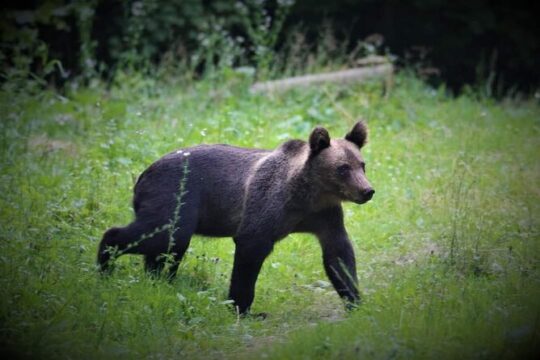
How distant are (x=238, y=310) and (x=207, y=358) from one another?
3.31 ft

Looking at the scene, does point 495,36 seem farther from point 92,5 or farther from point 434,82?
point 92,5

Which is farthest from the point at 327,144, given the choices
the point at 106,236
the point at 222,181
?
the point at 106,236

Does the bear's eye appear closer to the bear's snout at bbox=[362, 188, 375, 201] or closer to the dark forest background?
the bear's snout at bbox=[362, 188, 375, 201]

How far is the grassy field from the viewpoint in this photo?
5.54m

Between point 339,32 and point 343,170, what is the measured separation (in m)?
9.63

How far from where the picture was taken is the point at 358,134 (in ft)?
22.7

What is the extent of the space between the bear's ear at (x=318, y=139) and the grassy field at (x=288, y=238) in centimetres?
145

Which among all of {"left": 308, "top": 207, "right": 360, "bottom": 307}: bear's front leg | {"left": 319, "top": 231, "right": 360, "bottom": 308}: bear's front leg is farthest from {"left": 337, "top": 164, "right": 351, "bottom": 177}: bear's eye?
{"left": 319, "top": 231, "right": 360, "bottom": 308}: bear's front leg

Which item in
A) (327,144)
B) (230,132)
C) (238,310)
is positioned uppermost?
(327,144)

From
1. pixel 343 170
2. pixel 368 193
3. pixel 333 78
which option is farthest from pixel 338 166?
pixel 333 78

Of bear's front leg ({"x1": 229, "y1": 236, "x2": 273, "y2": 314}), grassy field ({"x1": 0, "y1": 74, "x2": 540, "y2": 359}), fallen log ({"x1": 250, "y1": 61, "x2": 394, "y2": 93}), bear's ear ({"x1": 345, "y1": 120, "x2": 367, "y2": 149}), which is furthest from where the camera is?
fallen log ({"x1": 250, "y1": 61, "x2": 394, "y2": 93})

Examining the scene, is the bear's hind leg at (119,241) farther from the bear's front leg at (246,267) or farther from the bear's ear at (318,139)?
the bear's ear at (318,139)

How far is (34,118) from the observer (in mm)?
10852

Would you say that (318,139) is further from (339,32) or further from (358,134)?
(339,32)
